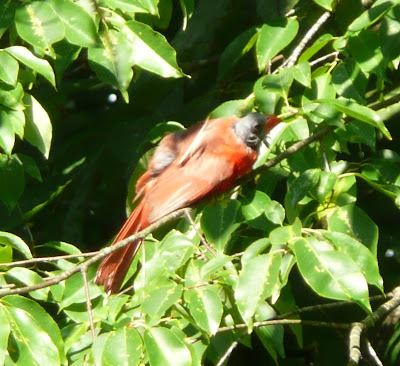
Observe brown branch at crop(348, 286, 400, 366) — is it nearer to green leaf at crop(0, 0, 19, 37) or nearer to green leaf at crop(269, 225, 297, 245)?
green leaf at crop(269, 225, 297, 245)

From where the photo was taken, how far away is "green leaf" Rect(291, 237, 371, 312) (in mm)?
2344

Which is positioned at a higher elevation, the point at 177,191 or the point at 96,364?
the point at 96,364

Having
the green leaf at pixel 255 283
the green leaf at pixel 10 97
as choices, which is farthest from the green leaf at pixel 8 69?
the green leaf at pixel 255 283

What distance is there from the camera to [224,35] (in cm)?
422

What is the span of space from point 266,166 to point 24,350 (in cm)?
119

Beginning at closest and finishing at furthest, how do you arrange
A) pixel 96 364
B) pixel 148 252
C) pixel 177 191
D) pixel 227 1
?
pixel 96 364 < pixel 148 252 < pixel 177 191 < pixel 227 1

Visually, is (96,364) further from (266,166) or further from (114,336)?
(266,166)

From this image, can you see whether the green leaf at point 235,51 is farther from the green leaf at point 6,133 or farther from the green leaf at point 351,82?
the green leaf at point 6,133

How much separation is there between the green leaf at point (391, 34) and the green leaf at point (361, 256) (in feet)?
2.68

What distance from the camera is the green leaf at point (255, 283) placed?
2.35 meters

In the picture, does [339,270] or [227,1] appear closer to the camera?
[339,270]

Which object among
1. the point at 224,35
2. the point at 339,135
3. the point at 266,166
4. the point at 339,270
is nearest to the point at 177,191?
the point at 266,166

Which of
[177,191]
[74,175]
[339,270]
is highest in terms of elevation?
[339,270]

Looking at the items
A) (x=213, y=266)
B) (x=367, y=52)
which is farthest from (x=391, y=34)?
(x=213, y=266)
